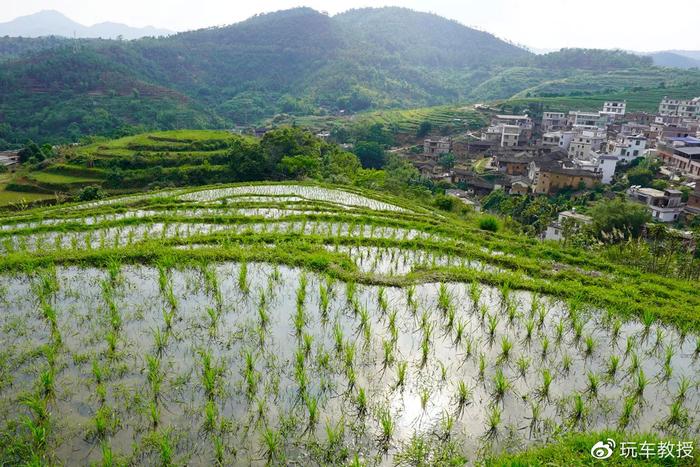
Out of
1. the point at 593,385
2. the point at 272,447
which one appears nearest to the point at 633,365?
the point at 593,385

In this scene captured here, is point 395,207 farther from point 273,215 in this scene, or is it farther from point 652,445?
point 652,445

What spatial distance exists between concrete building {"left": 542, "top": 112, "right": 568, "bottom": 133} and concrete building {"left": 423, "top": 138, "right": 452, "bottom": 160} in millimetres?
13765

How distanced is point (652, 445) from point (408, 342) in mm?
3215

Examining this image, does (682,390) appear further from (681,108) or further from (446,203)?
(681,108)

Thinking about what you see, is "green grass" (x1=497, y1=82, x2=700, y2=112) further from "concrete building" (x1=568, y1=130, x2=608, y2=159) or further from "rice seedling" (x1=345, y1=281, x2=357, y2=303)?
"rice seedling" (x1=345, y1=281, x2=357, y2=303)

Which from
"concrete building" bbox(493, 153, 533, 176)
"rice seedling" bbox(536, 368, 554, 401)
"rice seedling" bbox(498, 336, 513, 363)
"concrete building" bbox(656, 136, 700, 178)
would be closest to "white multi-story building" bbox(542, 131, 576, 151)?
"concrete building" bbox(493, 153, 533, 176)

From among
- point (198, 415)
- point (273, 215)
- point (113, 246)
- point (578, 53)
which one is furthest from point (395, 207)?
point (578, 53)

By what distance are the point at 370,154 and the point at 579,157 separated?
67.7ft

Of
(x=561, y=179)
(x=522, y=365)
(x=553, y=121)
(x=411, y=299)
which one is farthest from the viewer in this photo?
(x=553, y=121)

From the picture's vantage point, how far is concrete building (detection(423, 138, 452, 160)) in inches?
2036

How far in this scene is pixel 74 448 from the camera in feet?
15.6

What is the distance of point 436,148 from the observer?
2074 inches

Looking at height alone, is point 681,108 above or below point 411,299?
above

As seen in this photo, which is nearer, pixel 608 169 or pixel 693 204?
pixel 693 204
